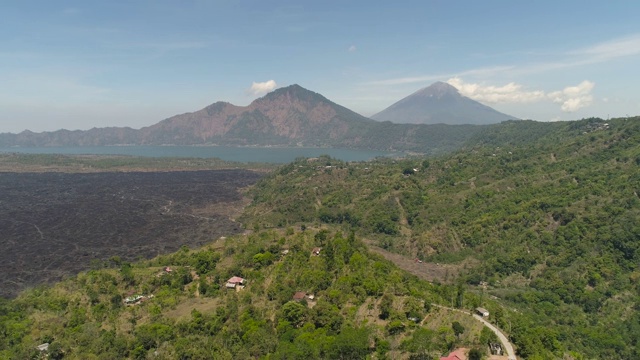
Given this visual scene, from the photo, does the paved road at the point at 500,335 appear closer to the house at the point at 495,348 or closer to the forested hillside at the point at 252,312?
the house at the point at 495,348

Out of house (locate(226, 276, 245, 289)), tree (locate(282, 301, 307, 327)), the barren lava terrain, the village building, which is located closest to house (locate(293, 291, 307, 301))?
tree (locate(282, 301, 307, 327))

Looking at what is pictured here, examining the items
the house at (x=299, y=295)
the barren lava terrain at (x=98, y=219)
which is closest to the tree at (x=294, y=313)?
the house at (x=299, y=295)

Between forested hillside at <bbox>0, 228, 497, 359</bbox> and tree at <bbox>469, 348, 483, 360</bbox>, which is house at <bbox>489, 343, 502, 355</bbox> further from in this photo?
tree at <bbox>469, 348, 483, 360</bbox>

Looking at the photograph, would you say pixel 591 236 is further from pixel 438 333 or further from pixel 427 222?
pixel 438 333

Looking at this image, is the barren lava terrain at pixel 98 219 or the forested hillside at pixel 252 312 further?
the barren lava terrain at pixel 98 219

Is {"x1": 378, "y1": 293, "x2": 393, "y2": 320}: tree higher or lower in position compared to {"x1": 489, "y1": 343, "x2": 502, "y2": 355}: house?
higher

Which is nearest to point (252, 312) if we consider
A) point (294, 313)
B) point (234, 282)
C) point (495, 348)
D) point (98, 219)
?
point (294, 313)
